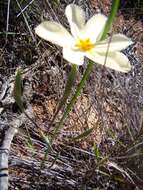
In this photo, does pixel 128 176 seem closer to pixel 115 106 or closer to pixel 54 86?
pixel 115 106

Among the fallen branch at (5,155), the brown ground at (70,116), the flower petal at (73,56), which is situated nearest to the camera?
the flower petal at (73,56)

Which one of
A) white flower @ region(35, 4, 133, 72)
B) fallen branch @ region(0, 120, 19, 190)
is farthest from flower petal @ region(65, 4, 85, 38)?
fallen branch @ region(0, 120, 19, 190)

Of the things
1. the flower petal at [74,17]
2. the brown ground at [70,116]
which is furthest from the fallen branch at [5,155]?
the flower petal at [74,17]

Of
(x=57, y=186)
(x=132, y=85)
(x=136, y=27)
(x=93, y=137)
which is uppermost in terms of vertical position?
(x=136, y=27)

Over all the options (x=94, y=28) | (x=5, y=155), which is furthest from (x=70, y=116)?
(x=94, y=28)

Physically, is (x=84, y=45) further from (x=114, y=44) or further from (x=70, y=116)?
(x=70, y=116)

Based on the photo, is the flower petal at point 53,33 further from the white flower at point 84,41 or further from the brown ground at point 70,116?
the brown ground at point 70,116

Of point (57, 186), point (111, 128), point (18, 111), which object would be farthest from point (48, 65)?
point (57, 186)

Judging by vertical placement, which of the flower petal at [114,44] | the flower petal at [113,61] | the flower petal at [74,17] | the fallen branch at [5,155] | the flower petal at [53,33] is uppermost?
the flower petal at [74,17]
